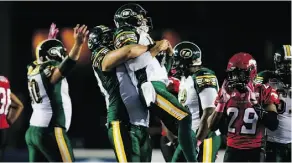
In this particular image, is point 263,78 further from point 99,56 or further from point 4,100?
point 4,100

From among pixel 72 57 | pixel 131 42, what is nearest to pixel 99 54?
pixel 131 42

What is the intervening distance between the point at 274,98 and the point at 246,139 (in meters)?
0.47

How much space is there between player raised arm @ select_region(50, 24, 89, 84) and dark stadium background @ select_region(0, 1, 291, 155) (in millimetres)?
5973

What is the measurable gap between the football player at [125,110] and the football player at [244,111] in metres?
0.82

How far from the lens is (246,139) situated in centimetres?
646

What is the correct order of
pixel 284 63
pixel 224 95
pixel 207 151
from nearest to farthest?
1. pixel 224 95
2. pixel 284 63
3. pixel 207 151

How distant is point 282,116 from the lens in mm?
6887

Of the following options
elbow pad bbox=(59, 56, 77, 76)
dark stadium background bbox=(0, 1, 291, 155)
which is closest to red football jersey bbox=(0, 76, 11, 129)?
elbow pad bbox=(59, 56, 77, 76)

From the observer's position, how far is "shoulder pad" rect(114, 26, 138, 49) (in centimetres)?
583

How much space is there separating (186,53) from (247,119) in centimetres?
126

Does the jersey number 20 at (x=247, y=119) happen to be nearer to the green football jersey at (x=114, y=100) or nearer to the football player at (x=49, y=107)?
the green football jersey at (x=114, y=100)

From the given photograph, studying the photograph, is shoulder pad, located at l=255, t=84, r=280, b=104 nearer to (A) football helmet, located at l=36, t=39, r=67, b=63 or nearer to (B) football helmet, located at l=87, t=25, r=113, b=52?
(B) football helmet, located at l=87, t=25, r=113, b=52

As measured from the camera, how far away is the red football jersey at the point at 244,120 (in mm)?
6391

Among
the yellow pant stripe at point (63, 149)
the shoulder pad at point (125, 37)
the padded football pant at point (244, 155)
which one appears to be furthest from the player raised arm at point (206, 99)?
the yellow pant stripe at point (63, 149)
